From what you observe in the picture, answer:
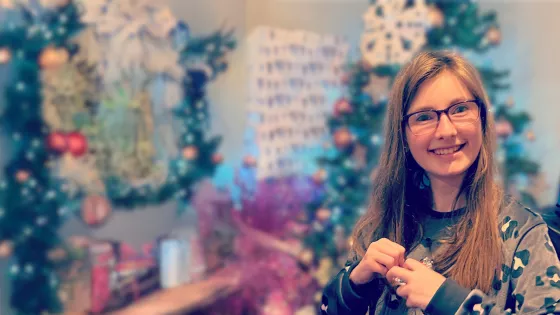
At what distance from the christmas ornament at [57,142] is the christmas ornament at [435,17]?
2.06 m

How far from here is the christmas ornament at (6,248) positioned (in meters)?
2.78

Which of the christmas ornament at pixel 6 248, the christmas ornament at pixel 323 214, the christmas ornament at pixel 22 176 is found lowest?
the christmas ornament at pixel 6 248

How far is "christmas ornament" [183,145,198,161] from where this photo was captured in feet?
11.6

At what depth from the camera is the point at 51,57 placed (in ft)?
9.50

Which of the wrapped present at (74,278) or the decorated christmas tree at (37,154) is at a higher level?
the decorated christmas tree at (37,154)

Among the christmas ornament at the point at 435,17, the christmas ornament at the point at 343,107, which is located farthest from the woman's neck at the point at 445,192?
the christmas ornament at the point at 435,17

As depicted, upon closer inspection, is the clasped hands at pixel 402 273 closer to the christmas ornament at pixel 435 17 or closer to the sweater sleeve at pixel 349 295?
the sweater sleeve at pixel 349 295

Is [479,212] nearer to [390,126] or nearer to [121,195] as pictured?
[390,126]

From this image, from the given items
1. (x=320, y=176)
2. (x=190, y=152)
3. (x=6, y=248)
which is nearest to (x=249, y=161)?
(x=190, y=152)

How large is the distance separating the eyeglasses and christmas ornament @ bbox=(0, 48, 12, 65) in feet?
7.51

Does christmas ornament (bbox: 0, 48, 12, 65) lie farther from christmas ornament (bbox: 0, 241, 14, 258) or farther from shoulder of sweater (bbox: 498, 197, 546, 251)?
shoulder of sweater (bbox: 498, 197, 546, 251)

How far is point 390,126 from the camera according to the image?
1.23 meters

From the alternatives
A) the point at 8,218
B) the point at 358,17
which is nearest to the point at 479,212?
the point at 8,218

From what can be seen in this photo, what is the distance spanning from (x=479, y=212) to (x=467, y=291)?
0.18 meters
